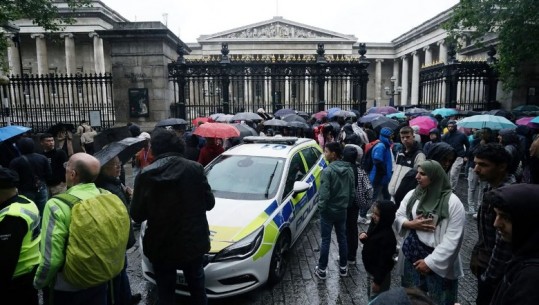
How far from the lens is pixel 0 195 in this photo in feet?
9.91

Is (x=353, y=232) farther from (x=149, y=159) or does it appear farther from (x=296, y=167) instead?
(x=149, y=159)

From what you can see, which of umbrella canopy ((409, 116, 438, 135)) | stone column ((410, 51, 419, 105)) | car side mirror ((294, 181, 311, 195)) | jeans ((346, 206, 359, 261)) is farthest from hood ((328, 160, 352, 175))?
stone column ((410, 51, 419, 105))

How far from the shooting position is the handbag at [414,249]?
3.31 metres

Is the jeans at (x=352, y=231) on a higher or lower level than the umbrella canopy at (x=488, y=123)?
lower

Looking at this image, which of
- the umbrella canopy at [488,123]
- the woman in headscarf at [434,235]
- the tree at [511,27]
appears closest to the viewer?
the woman in headscarf at [434,235]

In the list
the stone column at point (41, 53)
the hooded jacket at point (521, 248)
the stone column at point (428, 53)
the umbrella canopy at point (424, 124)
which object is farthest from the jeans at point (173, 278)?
the stone column at point (428, 53)

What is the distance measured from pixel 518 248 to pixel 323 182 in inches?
118

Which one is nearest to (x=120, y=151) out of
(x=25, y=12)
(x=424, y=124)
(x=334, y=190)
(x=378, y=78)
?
(x=334, y=190)

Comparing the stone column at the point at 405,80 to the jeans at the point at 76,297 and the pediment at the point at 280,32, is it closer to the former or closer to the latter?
A: the pediment at the point at 280,32

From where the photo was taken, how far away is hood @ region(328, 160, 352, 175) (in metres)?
4.89

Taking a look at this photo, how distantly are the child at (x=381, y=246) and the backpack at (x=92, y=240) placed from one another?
7.71 ft

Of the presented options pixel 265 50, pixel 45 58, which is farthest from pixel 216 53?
pixel 45 58

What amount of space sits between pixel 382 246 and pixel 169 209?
2.08m

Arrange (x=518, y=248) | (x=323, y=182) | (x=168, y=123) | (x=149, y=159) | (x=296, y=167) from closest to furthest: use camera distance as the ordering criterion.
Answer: (x=518, y=248), (x=323, y=182), (x=296, y=167), (x=149, y=159), (x=168, y=123)
